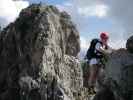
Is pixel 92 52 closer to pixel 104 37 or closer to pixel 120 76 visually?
pixel 104 37

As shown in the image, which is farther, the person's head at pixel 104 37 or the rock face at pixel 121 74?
the person's head at pixel 104 37

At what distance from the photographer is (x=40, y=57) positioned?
26.5 meters

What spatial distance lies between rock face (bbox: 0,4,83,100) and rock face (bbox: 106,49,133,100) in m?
9.96

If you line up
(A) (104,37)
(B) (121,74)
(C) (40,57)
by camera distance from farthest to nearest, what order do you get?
1. (C) (40,57)
2. (A) (104,37)
3. (B) (121,74)

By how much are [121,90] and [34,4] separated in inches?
553

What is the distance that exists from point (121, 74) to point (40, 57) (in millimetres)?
11070

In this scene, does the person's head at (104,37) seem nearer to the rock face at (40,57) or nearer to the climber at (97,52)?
the climber at (97,52)

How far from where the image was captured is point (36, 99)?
25797 mm

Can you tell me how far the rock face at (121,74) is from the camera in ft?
50.7

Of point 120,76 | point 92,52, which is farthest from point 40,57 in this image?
point 120,76

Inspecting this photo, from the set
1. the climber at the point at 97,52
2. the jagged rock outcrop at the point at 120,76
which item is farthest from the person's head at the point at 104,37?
the jagged rock outcrop at the point at 120,76

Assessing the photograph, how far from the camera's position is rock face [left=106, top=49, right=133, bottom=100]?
15.4 m

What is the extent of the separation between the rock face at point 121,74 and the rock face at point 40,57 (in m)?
9.96

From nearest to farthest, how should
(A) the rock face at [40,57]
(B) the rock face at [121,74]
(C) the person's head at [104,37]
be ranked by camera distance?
1. (B) the rock face at [121,74]
2. (C) the person's head at [104,37]
3. (A) the rock face at [40,57]
